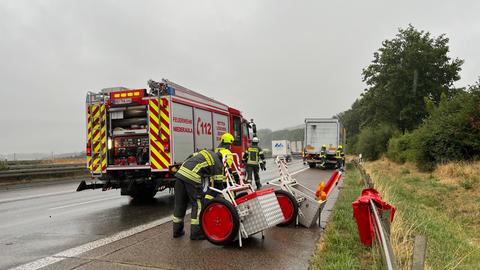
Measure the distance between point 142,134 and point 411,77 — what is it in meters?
33.4

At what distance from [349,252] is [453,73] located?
122ft

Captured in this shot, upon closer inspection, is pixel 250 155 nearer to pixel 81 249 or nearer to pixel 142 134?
pixel 142 134

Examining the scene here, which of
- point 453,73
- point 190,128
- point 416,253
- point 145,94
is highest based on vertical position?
point 453,73

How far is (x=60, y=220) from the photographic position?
7.43m

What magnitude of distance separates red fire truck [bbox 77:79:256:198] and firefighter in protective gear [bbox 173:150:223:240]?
2841 millimetres

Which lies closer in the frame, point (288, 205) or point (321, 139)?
point (288, 205)

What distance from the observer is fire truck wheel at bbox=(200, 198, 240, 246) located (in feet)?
16.5

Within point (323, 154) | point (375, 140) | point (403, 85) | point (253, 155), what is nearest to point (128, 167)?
point (253, 155)

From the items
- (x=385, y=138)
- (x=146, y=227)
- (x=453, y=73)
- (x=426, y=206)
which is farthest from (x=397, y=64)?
(x=146, y=227)

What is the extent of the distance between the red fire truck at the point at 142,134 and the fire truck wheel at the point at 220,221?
3460 mm

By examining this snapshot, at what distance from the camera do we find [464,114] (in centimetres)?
1664

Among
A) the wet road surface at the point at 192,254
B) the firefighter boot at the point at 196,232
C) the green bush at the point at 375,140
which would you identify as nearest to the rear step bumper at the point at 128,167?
the wet road surface at the point at 192,254

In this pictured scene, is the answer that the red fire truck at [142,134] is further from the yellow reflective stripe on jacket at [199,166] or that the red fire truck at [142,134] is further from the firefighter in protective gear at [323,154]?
the firefighter in protective gear at [323,154]

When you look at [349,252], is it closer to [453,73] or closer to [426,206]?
[426,206]
